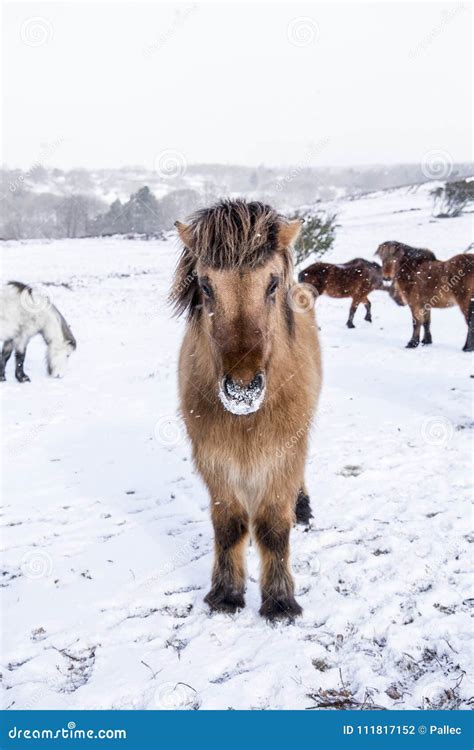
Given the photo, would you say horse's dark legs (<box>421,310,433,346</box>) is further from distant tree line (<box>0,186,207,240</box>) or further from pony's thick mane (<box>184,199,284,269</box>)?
distant tree line (<box>0,186,207,240</box>)

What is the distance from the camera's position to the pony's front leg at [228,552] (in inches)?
130

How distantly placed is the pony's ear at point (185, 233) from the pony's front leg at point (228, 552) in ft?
5.25

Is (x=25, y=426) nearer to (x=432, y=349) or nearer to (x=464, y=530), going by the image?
(x=464, y=530)

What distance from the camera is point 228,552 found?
3389 mm

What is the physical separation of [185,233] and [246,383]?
1.08m

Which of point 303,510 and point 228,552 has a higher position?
point 228,552

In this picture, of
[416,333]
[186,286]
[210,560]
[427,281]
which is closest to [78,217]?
[427,281]

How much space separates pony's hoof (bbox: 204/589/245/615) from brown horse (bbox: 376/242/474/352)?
925 cm

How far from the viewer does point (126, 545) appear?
14.0ft

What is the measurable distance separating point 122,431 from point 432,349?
7.37 meters

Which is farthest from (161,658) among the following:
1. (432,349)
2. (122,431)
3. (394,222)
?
(394,222)

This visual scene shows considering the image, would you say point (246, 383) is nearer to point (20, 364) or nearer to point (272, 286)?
point (272, 286)

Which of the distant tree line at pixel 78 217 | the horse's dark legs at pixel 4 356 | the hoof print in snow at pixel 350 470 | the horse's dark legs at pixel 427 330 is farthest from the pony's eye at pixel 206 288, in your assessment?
the distant tree line at pixel 78 217

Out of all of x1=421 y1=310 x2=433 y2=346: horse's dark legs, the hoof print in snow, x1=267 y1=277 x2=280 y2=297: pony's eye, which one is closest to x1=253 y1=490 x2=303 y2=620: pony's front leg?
x1=267 y1=277 x2=280 y2=297: pony's eye
